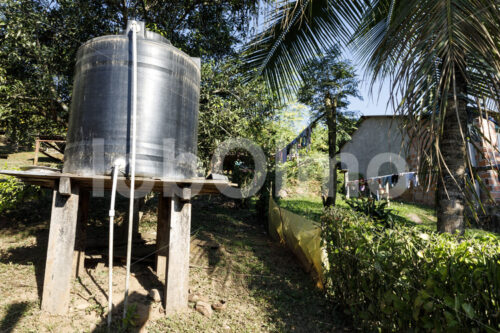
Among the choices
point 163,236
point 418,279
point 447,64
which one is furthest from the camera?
point 163,236

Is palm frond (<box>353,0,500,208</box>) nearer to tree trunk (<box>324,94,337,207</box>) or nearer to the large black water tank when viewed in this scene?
the large black water tank

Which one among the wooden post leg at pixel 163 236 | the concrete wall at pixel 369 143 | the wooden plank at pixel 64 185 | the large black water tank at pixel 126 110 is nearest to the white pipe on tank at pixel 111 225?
the large black water tank at pixel 126 110

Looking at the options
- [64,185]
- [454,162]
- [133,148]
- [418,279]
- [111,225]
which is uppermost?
[133,148]

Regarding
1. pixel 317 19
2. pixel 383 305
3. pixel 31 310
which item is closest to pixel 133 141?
pixel 31 310

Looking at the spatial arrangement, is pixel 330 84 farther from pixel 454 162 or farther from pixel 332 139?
pixel 454 162

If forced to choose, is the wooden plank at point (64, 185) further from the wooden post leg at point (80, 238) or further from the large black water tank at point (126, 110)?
the wooden post leg at point (80, 238)

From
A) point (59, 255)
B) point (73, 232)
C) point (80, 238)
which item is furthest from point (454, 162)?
point (80, 238)

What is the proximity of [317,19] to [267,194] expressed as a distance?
20.8 feet

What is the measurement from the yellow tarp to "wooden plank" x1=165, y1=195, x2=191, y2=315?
1.94 metres

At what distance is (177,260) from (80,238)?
1.99 m

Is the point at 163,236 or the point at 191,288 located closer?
the point at 191,288

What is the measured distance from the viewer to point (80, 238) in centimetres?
484

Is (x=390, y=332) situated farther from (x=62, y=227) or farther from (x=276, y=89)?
(x=276, y=89)

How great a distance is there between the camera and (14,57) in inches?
234
